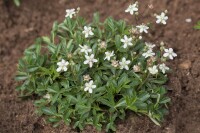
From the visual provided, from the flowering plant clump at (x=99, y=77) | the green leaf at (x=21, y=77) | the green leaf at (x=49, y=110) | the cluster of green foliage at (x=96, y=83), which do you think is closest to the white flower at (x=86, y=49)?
the flowering plant clump at (x=99, y=77)

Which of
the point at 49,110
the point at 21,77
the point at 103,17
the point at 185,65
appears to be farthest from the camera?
the point at 103,17

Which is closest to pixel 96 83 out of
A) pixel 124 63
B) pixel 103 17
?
pixel 124 63

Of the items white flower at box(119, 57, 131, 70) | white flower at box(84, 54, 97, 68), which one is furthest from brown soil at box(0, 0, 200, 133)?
white flower at box(84, 54, 97, 68)

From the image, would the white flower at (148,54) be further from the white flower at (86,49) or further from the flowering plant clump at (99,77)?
the white flower at (86,49)

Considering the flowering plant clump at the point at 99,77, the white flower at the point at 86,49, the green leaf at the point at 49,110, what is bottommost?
the green leaf at the point at 49,110

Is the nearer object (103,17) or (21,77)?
(21,77)

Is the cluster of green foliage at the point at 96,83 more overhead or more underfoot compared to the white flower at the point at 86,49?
more underfoot

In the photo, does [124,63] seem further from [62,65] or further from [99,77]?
[62,65]

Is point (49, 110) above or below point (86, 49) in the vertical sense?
below

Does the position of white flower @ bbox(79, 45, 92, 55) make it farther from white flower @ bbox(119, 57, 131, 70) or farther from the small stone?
the small stone
